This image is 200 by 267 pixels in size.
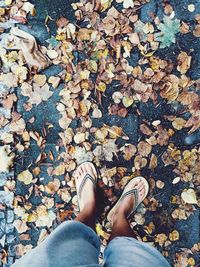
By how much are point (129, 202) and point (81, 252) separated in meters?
0.63

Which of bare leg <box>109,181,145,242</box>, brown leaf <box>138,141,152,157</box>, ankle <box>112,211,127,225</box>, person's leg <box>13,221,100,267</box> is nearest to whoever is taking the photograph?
person's leg <box>13,221,100,267</box>

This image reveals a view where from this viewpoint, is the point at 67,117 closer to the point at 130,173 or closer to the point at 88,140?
the point at 88,140

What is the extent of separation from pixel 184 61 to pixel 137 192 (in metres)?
0.81

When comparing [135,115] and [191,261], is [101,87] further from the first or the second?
[191,261]

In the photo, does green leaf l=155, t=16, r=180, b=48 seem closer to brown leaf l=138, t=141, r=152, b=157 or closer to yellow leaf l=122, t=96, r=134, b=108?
yellow leaf l=122, t=96, r=134, b=108

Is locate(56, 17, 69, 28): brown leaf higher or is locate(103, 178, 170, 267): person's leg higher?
locate(56, 17, 69, 28): brown leaf

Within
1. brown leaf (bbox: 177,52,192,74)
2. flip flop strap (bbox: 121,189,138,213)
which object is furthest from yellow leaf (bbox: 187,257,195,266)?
brown leaf (bbox: 177,52,192,74)

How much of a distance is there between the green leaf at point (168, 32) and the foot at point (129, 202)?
82 cm

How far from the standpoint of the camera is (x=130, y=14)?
9.30 ft

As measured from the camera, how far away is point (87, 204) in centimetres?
275

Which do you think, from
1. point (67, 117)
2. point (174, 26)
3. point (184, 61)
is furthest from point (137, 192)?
point (174, 26)

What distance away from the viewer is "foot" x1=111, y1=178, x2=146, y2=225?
2723 mm

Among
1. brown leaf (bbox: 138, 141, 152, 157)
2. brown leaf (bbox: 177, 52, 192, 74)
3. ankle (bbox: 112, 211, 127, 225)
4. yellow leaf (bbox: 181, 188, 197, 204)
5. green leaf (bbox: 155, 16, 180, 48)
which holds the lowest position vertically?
ankle (bbox: 112, 211, 127, 225)

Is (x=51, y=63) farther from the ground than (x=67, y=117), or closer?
farther from the ground
